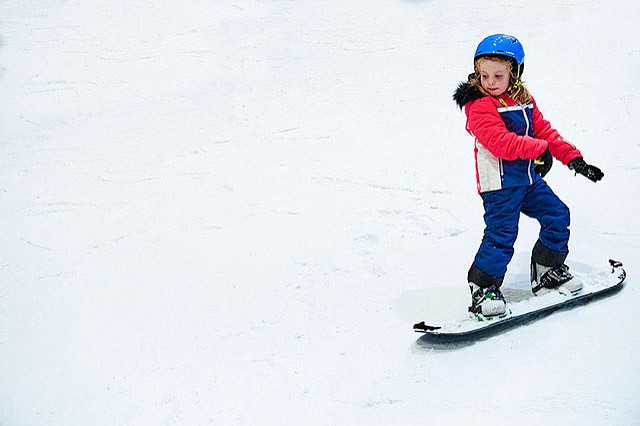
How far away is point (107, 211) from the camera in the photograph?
18.9ft

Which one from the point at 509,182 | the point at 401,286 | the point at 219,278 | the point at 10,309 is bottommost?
the point at 10,309

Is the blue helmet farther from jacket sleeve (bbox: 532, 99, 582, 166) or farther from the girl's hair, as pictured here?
jacket sleeve (bbox: 532, 99, 582, 166)

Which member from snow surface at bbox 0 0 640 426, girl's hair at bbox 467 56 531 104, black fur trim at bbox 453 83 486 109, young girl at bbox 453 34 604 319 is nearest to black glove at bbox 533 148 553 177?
young girl at bbox 453 34 604 319

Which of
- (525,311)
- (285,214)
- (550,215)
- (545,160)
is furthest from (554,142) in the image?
(285,214)

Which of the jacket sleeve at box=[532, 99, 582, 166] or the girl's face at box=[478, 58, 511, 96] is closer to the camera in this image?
the girl's face at box=[478, 58, 511, 96]

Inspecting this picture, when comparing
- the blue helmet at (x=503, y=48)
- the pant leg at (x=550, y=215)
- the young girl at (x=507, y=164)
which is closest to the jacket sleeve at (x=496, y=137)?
the young girl at (x=507, y=164)

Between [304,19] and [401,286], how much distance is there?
19.0 ft

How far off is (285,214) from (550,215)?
2.33 meters

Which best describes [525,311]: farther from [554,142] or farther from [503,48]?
[503,48]

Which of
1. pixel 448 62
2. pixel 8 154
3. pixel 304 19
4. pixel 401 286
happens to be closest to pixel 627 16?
pixel 448 62

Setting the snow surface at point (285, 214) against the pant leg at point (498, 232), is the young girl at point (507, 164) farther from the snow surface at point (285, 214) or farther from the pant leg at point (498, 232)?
the snow surface at point (285, 214)

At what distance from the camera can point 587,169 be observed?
3555 millimetres

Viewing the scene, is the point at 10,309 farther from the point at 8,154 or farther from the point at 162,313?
the point at 8,154

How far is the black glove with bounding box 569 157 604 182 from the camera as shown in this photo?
11.6 ft
